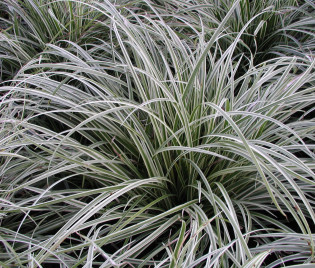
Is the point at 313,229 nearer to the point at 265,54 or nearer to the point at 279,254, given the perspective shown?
the point at 279,254

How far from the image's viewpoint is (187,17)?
79.0 inches

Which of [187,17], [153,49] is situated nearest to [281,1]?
[187,17]

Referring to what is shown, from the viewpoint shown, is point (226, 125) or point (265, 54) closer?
point (226, 125)

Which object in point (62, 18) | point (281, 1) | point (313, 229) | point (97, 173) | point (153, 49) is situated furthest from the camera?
point (281, 1)

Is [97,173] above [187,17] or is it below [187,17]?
below

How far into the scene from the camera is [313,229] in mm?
1367

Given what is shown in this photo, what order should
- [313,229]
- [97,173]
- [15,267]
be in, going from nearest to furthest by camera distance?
1. [15,267]
2. [97,173]
3. [313,229]

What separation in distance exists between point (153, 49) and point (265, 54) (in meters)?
0.74

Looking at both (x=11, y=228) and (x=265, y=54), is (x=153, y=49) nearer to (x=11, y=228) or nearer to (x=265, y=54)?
(x=265, y=54)

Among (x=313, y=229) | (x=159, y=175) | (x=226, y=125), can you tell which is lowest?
(x=313, y=229)

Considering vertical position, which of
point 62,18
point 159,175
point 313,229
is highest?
point 62,18

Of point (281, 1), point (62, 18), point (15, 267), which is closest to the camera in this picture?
point (15, 267)

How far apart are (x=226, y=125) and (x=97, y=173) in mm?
532

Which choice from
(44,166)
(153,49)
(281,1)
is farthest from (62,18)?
(281,1)
